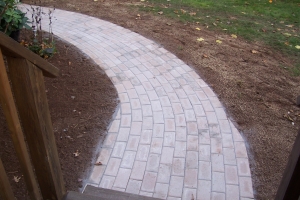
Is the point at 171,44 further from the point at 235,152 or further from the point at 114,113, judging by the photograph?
the point at 235,152

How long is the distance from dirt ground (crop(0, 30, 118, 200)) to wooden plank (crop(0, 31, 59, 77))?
1.59 m

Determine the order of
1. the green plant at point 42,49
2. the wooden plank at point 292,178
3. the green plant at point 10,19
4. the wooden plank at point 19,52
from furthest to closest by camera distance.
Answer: the green plant at point 42,49 → the green plant at point 10,19 → the wooden plank at point 292,178 → the wooden plank at point 19,52

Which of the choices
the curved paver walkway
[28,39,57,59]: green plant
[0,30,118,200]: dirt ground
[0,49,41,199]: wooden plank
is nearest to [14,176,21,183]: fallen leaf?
[0,30,118,200]: dirt ground

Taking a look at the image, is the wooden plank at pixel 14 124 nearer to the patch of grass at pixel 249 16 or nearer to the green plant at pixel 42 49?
the green plant at pixel 42 49

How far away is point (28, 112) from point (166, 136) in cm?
227

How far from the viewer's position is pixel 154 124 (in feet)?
13.4

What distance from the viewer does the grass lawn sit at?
653 cm

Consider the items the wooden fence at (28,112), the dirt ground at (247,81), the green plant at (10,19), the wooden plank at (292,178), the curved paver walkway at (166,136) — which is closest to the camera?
the wooden fence at (28,112)

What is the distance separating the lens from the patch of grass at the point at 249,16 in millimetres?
6617

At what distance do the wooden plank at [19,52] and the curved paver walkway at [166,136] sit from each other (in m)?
1.68

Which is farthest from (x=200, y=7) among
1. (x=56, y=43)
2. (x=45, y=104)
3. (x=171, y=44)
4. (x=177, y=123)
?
(x=45, y=104)

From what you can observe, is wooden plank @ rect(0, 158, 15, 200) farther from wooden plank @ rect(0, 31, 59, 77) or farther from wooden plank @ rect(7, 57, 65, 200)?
wooden plank @ rect(0, 31, 59, 77)

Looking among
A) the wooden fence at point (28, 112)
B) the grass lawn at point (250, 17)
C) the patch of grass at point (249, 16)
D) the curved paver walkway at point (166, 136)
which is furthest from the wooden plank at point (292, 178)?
the patch of grass at point (249, 16)

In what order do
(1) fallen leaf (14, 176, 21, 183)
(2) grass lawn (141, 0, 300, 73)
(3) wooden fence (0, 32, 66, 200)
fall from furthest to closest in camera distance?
(2) grass lawn (141, 0, 300, 73)
(1) fallen leaf (14, 176, 21, 183)
(3) wooden fence (0, 32, 66, 200)
